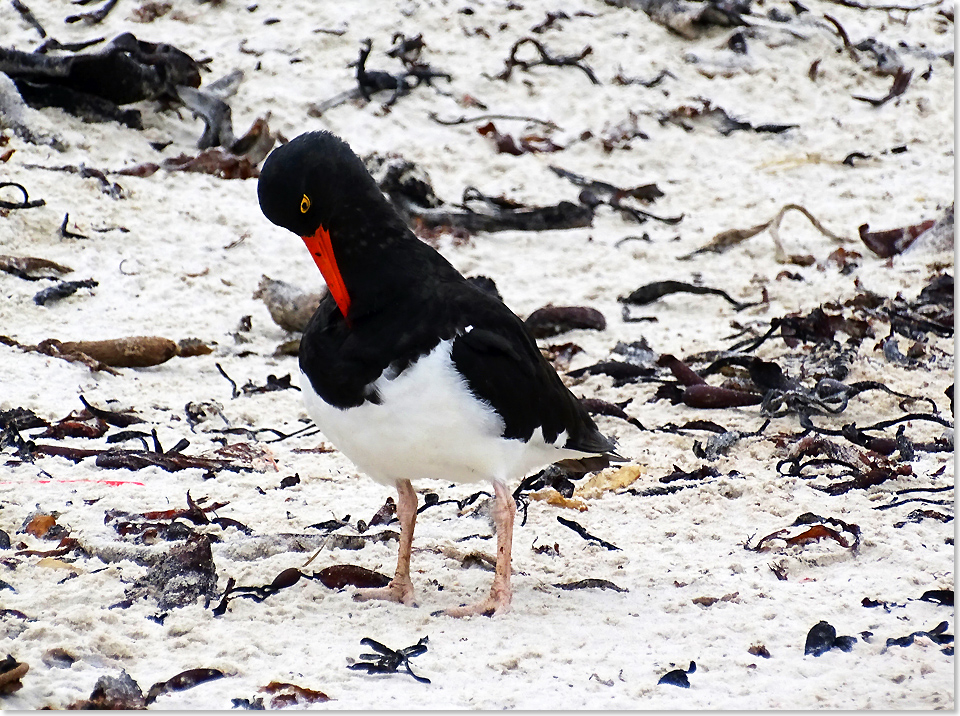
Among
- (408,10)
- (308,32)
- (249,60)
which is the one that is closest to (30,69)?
(249,60)

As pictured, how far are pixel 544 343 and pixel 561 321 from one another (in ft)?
0.52

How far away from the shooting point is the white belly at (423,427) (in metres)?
2.97

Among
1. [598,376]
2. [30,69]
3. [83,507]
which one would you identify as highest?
[30,69]

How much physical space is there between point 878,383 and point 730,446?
840 mm

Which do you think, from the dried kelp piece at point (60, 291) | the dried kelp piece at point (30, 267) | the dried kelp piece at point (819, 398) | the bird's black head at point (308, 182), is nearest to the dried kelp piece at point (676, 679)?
the bird's black head at point (308, 182)

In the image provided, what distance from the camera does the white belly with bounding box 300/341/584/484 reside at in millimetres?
2969

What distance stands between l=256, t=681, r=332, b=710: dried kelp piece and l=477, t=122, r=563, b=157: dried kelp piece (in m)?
5.91

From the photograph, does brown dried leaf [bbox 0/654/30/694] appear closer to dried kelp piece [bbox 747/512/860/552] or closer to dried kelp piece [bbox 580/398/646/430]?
dried kelp piece [bbox 747/512/860/552]

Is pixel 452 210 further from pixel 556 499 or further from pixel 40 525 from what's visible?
pixel 40 525

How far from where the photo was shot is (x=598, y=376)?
5.20 meters

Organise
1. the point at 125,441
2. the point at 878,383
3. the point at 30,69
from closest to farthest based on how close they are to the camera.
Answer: the point at 125,441 → the point at 878,383 → the point at 30,69

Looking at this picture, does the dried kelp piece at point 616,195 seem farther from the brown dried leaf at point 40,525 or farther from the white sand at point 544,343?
the brown dried leaf at point 40,525

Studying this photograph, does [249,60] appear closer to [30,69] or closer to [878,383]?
[30,69]

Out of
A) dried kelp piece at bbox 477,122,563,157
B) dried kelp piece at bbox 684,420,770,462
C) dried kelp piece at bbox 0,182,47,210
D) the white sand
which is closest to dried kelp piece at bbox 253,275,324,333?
the white sand
